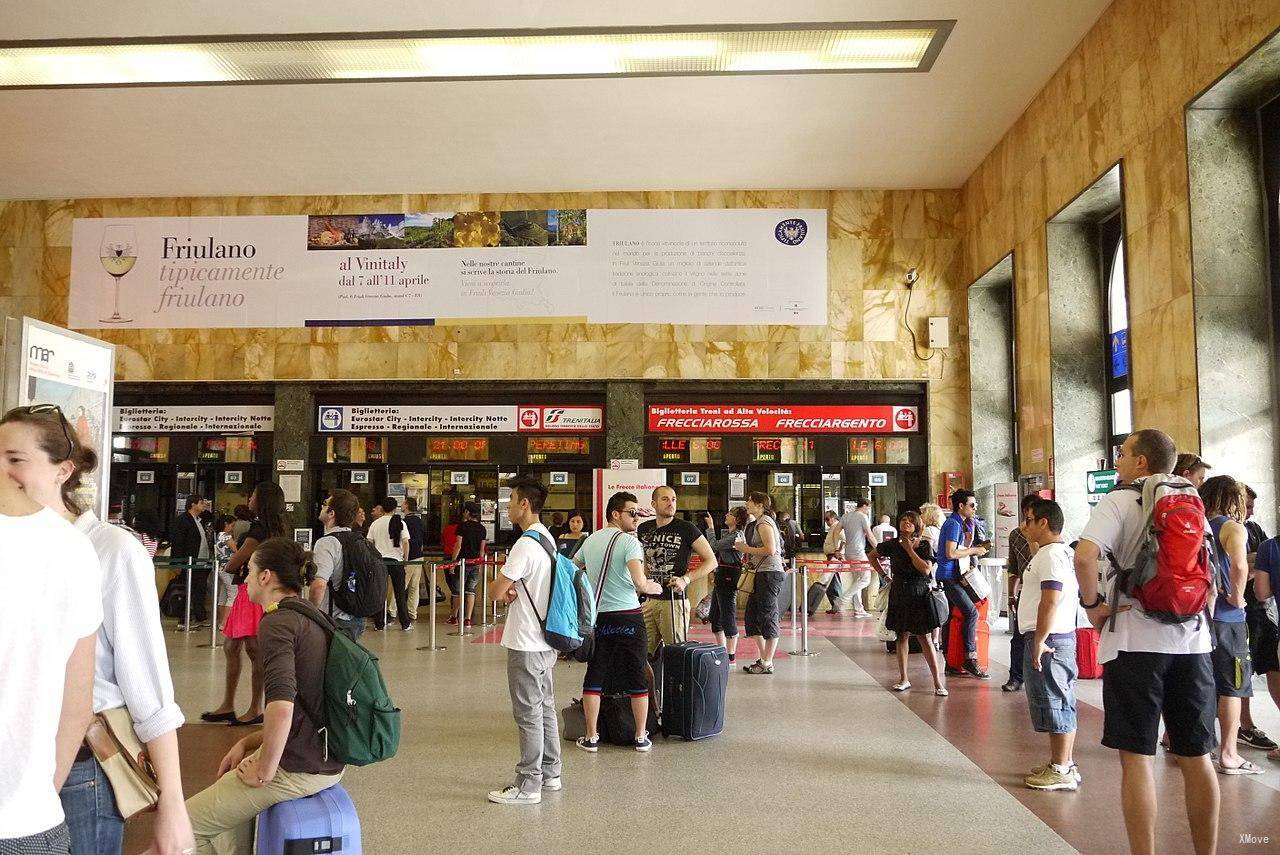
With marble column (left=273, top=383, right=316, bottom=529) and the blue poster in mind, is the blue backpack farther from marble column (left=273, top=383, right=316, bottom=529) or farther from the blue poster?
marble column (left=273, top=383, right=316, bottom=529)

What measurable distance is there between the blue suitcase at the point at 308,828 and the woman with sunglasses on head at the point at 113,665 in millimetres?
992

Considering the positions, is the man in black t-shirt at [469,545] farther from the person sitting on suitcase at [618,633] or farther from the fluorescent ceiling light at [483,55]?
the person sitting on suitcase at [618,633]

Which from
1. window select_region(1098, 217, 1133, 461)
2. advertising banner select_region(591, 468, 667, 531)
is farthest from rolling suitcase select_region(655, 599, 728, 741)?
window select_region(1098, 217, 1133, 461)

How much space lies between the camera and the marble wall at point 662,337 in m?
14.2

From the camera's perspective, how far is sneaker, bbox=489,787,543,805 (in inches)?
179

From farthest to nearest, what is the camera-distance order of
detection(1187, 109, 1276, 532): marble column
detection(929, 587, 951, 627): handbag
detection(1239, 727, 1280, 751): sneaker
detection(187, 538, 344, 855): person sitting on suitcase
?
detection(1187, 109, 1276, 532): marble column
detection(929, 587, 951, 627): handbag
detection(1239, 727, 1280, 751): sneaker
detection(187, 538, 344, 855): person sitting on suitcase

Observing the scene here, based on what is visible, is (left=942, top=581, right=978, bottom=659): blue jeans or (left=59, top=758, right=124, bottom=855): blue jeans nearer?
(left=59, top=758, right=124, bottom=855): blue jeans

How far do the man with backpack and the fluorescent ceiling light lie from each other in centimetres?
553

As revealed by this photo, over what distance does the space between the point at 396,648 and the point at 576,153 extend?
6.92 m

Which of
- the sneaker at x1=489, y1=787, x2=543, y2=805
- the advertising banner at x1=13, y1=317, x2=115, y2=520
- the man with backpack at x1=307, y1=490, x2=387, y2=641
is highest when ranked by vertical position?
the advertising banner at x1=13, y1=317, x2=115, y2=520

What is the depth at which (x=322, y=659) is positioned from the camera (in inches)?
121

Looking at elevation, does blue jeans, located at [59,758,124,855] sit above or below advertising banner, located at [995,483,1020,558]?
below

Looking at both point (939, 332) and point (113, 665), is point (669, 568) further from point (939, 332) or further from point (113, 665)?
point (939, 332)

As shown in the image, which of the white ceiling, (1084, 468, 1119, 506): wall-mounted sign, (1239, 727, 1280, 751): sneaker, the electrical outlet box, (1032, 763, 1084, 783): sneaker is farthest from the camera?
the electrical outlet box
